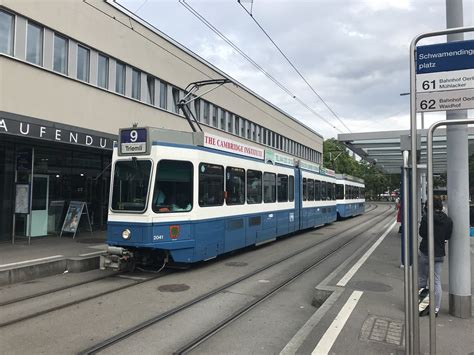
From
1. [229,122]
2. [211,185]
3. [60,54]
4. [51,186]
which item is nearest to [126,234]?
[211,185]

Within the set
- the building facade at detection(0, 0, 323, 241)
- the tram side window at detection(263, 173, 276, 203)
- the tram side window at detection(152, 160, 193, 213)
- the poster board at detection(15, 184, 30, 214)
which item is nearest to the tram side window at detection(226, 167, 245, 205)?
the tram side window at detection(263, 173, 276, 203)

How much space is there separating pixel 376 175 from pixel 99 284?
246ft

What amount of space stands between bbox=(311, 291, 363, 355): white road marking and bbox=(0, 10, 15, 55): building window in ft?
38.7

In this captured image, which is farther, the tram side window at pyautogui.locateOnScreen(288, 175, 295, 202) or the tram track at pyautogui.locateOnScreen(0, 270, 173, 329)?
the tram side window at pyautogui.locateOnScreen(288, 175, 295, 202)

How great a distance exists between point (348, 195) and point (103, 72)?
19764 mm

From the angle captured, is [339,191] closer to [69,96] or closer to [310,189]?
[310,189]

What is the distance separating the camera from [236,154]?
11.9 metres

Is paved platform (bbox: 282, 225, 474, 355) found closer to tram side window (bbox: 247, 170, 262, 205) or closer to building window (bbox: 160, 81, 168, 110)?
tram side window (bbox: 247, 170, 262, 205)

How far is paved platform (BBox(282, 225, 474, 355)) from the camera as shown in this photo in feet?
15.9

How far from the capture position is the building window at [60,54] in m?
14.3

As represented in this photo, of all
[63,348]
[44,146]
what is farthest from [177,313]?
[44,146]

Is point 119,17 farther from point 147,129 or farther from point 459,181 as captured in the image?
point 459,181

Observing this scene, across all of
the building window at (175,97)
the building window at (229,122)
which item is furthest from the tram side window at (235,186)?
the building window at (229,122)

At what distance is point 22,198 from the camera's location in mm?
12477
